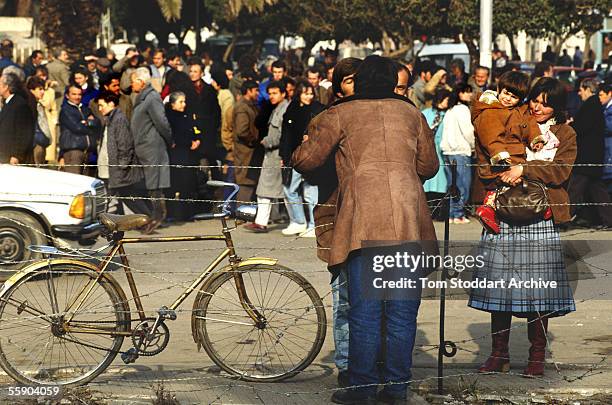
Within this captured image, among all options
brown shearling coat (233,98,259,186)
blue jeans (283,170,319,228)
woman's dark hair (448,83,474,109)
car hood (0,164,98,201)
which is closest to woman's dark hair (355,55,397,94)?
car hood (0,164,98,201)

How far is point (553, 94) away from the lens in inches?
301

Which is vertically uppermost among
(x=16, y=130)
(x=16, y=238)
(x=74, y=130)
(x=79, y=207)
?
(x=16, y=130)

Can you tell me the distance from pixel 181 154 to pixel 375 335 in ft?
28.0

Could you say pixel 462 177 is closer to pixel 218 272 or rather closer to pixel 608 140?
pixel 608 140

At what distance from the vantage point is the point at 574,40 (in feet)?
221

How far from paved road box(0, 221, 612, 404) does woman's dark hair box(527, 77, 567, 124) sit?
147cm

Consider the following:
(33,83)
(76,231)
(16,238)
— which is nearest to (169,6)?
(33,83)

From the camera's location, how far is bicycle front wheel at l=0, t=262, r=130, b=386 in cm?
721

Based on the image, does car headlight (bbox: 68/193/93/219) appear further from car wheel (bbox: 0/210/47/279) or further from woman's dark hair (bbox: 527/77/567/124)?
woman's dark hair (bbox: 527/77/567/124)

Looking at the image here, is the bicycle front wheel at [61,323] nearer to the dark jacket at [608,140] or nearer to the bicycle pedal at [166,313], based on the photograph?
the bicycle pedal at [166,313]

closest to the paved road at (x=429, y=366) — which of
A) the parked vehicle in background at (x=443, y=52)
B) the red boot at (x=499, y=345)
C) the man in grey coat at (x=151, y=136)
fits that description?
the red boot at (x=499, y=345)

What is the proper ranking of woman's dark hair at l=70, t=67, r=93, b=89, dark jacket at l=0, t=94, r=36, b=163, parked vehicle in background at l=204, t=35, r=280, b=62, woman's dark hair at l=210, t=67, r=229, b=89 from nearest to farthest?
dark jacket at l=0, t=94, r=36, b=163, woman's dark hair at l=70, t=67, r=93, b=89, woman's dark hair at l=210, t=67, r=229, b=89, parked vehicle in background at l=204, t=35, r=280, b=62

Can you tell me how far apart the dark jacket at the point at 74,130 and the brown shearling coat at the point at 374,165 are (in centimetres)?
826

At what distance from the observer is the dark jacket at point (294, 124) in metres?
13.3
